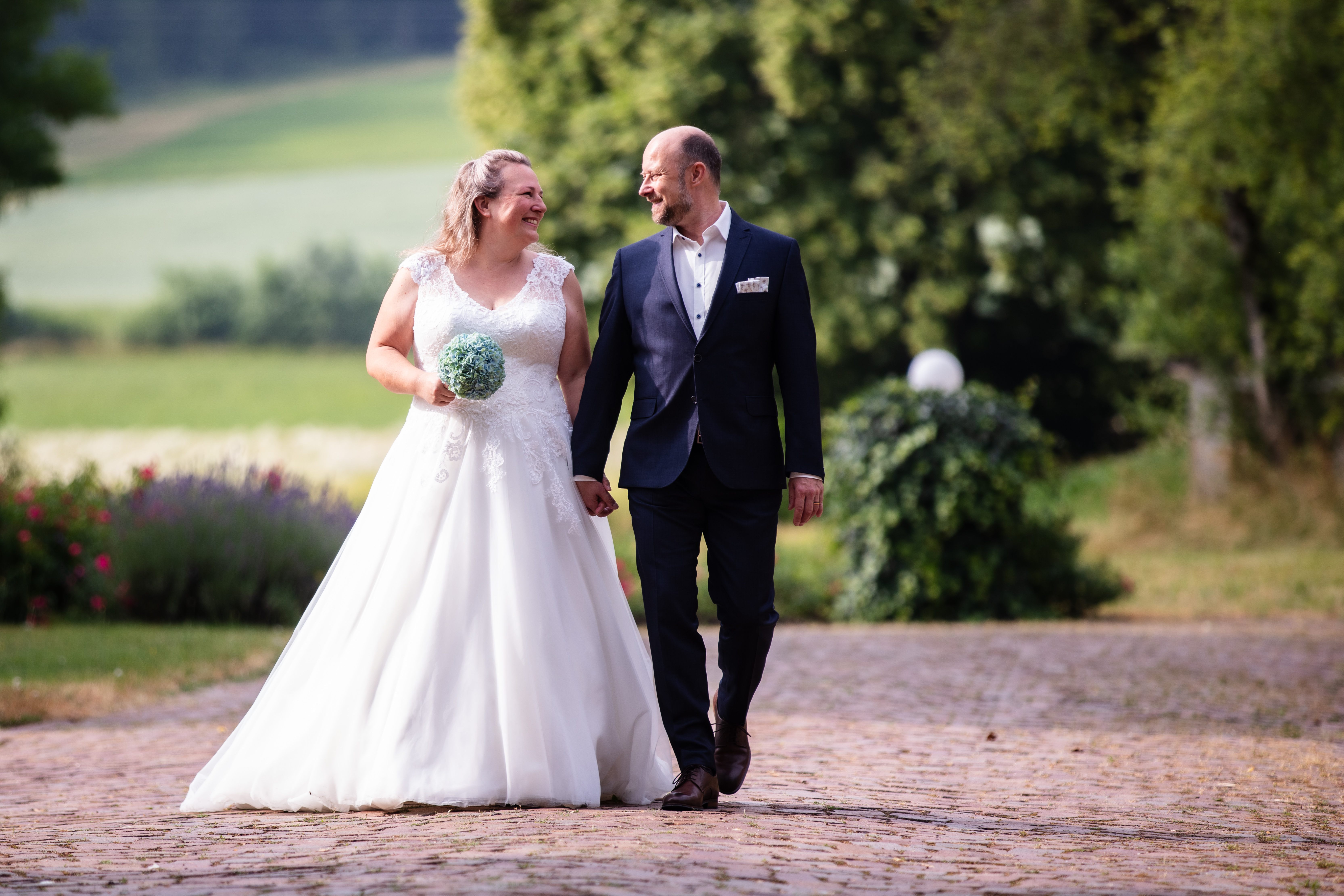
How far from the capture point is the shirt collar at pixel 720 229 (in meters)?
4.63

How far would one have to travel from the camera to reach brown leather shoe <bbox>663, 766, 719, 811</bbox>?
14.6ft

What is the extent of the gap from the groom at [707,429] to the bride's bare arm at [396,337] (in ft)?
2.03

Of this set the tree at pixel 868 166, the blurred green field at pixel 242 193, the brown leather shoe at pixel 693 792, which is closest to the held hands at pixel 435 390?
the brown leather shoe at pixel 693 792

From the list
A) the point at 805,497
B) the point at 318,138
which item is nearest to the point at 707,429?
the point at 805,497

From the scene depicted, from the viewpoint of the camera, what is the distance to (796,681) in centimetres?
814

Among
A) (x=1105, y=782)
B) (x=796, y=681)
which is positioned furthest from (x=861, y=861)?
(x=796, y=681)

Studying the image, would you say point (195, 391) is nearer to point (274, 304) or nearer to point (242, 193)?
point (274, 304)

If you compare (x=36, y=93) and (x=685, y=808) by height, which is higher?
(x=36, y=93)

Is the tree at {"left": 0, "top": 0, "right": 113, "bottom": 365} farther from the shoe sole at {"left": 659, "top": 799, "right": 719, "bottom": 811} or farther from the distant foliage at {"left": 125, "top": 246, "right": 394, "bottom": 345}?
the distant foliage at {"left": 125, "top": 246, "right": 394, "bottom": 345}

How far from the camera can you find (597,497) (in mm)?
4812

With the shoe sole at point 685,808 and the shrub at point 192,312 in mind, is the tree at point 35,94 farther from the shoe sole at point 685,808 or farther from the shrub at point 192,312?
the shrub at point 192,312

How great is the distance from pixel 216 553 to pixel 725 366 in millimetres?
7943

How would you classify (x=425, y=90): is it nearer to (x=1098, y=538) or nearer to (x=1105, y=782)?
(x=1098, y=538)

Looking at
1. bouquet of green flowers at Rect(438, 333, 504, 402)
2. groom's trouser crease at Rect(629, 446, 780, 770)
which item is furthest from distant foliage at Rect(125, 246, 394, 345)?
groom's trouser crease at Rect(629, 446, 780, 770)
